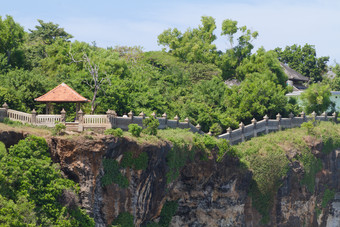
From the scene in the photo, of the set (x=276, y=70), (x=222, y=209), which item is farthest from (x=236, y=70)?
(x=222, y=209)

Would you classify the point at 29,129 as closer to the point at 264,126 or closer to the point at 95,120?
the point at 95,120

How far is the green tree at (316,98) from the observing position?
3292 inches

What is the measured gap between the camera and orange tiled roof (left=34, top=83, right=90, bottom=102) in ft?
183

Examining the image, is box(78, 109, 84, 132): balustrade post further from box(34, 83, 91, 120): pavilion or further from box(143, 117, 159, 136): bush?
box(143, 117, 159, 136): bush

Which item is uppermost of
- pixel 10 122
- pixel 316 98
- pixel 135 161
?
pixel 316 98

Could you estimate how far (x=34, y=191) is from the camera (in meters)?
44.6

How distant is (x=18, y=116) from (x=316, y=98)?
42.3 metres

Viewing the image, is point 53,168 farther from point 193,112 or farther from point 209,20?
point 209,20

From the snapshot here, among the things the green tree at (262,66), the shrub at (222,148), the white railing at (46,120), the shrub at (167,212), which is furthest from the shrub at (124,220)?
the green tree at (262,66)

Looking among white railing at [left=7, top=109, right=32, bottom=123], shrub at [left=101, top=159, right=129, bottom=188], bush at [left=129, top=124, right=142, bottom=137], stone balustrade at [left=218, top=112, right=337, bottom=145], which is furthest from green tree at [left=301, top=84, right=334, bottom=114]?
white railing at [left=7, top=109, right=32, bottom=123]

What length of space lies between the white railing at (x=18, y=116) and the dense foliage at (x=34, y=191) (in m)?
4.40

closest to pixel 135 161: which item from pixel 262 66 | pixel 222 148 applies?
pixel 222 148

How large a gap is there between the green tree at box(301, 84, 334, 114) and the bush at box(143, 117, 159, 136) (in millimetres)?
31781

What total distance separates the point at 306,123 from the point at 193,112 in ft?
45.7
